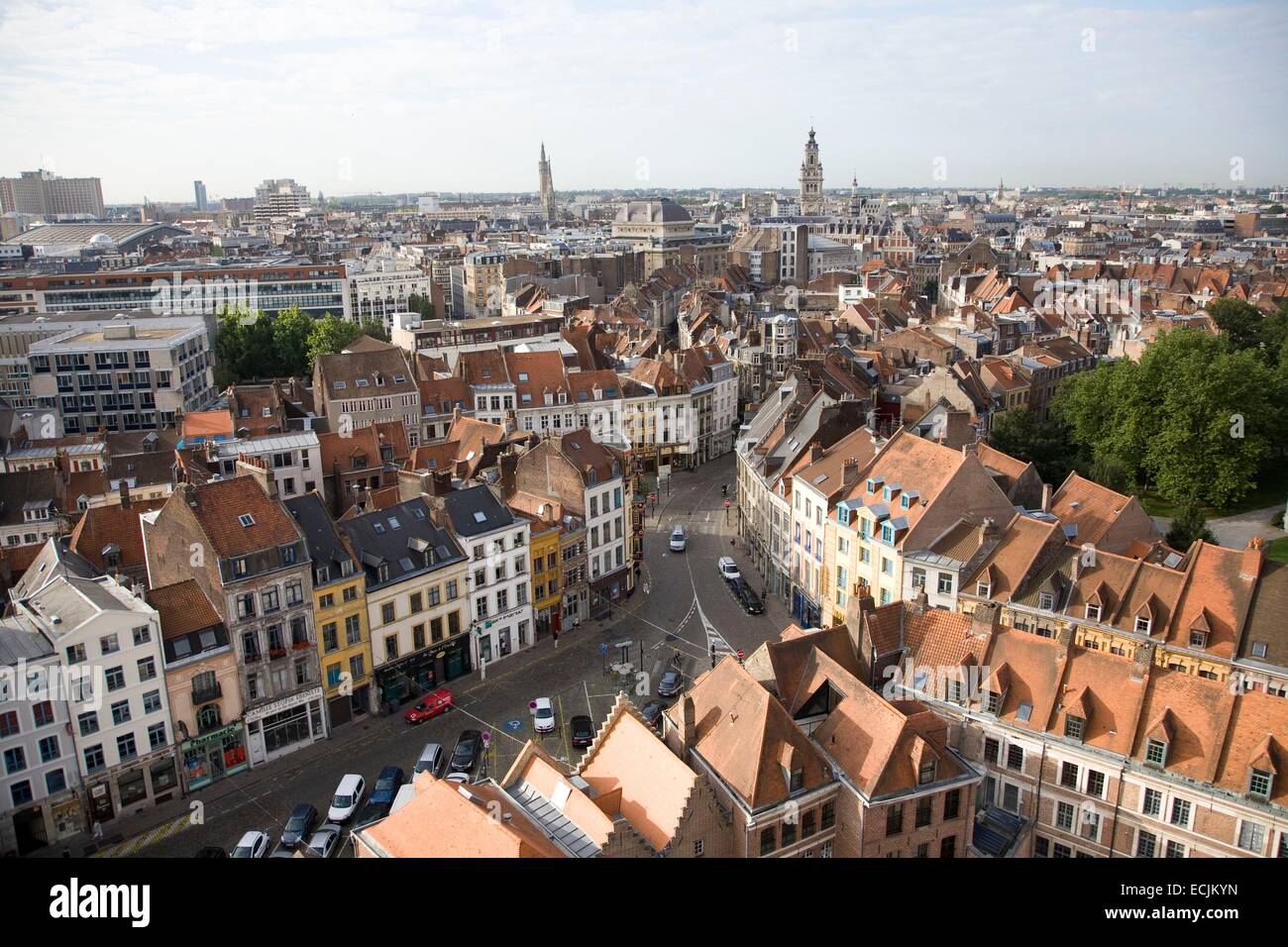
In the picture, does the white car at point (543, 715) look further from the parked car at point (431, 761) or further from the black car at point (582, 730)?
the parked car at point (431, 761)

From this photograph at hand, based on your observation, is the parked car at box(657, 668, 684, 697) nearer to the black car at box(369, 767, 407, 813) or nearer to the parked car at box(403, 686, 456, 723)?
the parked car at box(403, 686, 456, 723)

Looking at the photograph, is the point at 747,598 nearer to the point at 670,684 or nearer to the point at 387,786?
the point at 670,684

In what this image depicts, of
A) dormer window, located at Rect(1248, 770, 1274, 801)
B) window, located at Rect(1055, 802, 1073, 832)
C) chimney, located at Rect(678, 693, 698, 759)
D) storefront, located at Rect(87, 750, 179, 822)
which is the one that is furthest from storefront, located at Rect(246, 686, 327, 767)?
dormer window, located at Rect(1248, 770, 1274, 801)

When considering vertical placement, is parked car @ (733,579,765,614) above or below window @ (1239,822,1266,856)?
below

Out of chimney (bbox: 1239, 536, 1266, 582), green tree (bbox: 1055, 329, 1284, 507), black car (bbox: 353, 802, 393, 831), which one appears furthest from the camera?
green tree (bbox: 1055, 329, 1284, 507)

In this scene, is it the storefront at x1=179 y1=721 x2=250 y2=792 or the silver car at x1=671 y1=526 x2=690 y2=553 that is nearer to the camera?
the storefront at x1=179 y1=721 x2=250 y2=792

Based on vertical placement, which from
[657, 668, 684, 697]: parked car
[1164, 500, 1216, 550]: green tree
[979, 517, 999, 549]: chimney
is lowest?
[657, 668, 684, 697]: parked car
